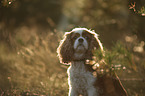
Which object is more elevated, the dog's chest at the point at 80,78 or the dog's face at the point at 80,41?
the dog's face at the point at 80,41

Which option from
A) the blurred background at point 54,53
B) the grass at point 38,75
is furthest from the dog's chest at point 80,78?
the grass at point 38,75

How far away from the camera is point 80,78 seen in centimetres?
332

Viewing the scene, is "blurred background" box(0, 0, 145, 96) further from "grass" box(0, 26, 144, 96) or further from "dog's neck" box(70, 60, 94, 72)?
"dog's neck" box(70, 60, 94, 72)

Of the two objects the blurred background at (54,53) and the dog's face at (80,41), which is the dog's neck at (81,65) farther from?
the blurred background at (54,53)

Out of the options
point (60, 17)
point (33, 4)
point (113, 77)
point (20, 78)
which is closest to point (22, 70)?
point (20, 78)

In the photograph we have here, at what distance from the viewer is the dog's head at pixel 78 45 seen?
3.46 m

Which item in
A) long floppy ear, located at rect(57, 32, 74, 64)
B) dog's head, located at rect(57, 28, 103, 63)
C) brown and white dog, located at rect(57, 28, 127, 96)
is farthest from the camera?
long floppy ear, located at rect(57, 32, 74, 64)

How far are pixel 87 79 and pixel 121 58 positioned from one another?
105 centimetres

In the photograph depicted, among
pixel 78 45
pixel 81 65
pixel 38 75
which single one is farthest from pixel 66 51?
pixel 38 75

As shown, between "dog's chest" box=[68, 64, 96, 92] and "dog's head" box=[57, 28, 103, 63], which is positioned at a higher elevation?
"dog's head" box=[57, 28, 103, 63]

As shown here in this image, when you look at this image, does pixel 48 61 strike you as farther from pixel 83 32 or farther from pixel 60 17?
pixel 60 17

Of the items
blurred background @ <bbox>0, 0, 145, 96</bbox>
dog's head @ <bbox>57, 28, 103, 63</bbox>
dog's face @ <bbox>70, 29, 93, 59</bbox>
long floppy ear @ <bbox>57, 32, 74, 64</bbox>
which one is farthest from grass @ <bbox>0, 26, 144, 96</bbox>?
dog's face @ <bbox>70, 29, 93, 59</bbox>

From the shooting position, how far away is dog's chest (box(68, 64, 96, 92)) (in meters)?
3.25

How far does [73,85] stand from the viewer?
338 cm
